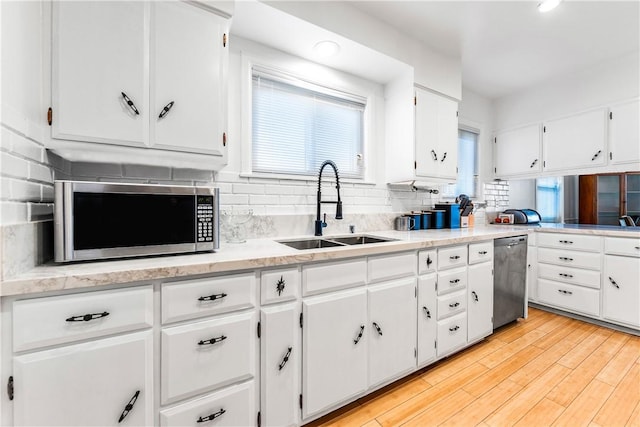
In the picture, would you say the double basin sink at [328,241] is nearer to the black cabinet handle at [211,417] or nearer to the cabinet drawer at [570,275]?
the black cabinet handle at [211,417]

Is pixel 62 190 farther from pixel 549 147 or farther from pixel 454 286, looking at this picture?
pixel 549 147

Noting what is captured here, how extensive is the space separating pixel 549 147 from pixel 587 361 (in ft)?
7.76

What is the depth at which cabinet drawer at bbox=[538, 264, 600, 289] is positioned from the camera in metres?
2.66

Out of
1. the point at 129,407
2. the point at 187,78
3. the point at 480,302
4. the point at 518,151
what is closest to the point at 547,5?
the point at 518,151

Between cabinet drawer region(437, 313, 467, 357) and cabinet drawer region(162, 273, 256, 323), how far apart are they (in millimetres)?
1478

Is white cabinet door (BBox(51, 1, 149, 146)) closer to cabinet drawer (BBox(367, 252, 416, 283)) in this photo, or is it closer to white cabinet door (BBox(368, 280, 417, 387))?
cabinet drawer (BBox(367, 252, 416, 283))

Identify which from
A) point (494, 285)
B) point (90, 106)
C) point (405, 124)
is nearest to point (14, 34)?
point (90, 106)

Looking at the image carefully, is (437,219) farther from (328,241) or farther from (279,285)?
(279,285)

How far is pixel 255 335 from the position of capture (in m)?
1.24

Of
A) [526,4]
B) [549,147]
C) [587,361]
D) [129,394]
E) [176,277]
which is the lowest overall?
[587,361]

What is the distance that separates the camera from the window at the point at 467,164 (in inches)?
137

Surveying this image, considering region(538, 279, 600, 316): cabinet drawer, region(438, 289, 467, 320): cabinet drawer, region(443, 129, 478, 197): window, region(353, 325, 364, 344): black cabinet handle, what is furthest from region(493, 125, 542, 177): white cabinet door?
region(353, 325, 364, 344): black cabinet handle

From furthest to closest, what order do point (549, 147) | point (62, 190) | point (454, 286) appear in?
point (549, 147), point (454, 286), point (62, 190)

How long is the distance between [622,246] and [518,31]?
7.11 feet
